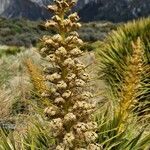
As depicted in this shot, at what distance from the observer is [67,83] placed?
13.6ft

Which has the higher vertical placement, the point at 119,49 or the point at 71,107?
the point at 119,49

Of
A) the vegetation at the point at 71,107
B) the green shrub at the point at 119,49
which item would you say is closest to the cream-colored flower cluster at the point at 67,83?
the vegetation at the point at 71,107

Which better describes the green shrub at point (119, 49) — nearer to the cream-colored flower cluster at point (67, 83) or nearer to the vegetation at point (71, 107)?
the vegetation at point (71, 107)

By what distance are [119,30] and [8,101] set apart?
124 inches

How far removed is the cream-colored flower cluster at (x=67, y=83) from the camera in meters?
4.03

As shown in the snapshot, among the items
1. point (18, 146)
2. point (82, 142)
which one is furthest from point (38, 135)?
point (82, 142)

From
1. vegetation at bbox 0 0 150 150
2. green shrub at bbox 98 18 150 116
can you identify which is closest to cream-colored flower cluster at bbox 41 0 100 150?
vegetation at bbox 0 0 150 150

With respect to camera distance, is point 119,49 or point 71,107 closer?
point 71,107

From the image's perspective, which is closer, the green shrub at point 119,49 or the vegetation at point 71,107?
the vegetation at point 71,107

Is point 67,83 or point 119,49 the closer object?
point 67,83

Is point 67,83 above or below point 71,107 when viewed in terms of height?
above

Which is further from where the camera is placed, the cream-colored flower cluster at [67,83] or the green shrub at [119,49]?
the green shrub at [119,49]

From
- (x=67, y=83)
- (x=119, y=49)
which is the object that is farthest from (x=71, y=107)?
(x=119, y=49)

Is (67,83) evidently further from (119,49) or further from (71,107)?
(119,49)
